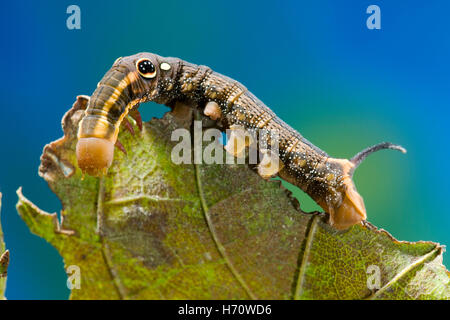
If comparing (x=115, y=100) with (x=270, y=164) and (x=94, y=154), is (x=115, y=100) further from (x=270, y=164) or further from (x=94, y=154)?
(x=270, y=164)

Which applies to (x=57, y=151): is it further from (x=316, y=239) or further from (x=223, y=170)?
(x=316, y=239)

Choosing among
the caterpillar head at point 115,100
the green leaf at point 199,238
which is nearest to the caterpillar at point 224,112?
the caterpillar head at point 115,100

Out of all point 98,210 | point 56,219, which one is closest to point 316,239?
point 98,210

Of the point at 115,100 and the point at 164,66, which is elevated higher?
the point at 164,66

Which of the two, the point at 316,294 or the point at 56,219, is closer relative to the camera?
the point at 56,219

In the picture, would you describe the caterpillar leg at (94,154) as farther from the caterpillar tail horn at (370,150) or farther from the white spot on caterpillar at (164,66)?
the caterpillar tail horn at (370,150)

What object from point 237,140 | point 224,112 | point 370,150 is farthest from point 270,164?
point 370,150

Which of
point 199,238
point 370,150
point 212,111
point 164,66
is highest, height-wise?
point 164,66
